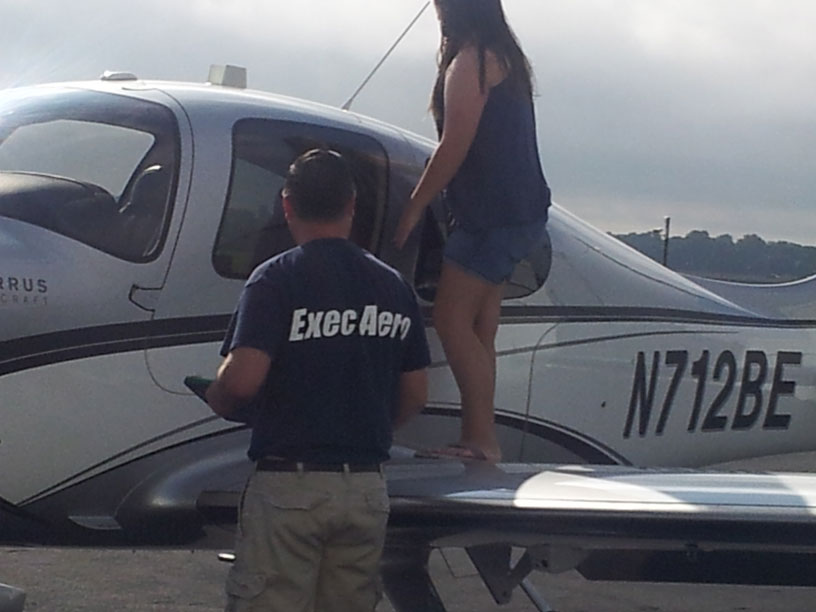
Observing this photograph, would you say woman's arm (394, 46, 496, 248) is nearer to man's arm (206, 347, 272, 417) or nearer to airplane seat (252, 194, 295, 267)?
airplane seat (252, 194, 295, 267)

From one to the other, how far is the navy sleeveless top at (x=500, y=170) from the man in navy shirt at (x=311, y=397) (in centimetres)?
125

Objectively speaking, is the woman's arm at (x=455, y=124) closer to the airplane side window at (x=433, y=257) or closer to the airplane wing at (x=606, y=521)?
the airplane side window at (x=433, y=257)

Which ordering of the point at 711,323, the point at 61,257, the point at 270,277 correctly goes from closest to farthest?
the point at 270,277 → the point at 61,257 → the point at 711,323

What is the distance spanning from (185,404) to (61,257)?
60 centimetres

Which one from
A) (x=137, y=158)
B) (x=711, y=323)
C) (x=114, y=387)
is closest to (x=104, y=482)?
(x=114, y=387)

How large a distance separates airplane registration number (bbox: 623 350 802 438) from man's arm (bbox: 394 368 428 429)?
202cm

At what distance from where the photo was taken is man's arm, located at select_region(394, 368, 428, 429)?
3.50 m

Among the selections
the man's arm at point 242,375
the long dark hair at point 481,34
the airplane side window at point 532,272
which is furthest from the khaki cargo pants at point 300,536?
the airplane side window at point 532,272

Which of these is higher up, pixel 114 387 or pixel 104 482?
pixel 114 387

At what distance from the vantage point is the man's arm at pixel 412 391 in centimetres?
350

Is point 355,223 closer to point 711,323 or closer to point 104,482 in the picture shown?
point 104,482

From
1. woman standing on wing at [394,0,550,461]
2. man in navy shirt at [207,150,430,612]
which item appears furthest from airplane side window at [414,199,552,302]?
man in navy shirt at [207,150,430,612]

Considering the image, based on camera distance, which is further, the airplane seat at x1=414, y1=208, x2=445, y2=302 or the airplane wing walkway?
the airplane seat at x1=414, y1=208, x2=445, y2=302

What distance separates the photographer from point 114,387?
4.23 m
